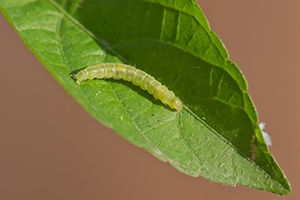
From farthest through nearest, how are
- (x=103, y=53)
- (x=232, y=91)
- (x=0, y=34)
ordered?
1. (x=0, y=34)
2. (x=103, y=53)
3. (x=232, y=91)

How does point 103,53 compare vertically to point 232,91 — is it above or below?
below

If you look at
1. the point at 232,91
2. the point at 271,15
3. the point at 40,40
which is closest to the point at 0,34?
the point at 271,15

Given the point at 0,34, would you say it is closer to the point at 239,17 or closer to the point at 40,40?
the point at 239,17

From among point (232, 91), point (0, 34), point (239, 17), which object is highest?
point (232, 91)

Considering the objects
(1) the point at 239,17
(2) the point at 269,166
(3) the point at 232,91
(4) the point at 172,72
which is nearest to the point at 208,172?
(2) the point at 269,166

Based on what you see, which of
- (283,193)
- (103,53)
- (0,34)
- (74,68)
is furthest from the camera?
(0,34)

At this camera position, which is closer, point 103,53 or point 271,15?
point 103,53

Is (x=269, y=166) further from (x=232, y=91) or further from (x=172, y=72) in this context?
(x=172, y=72)
